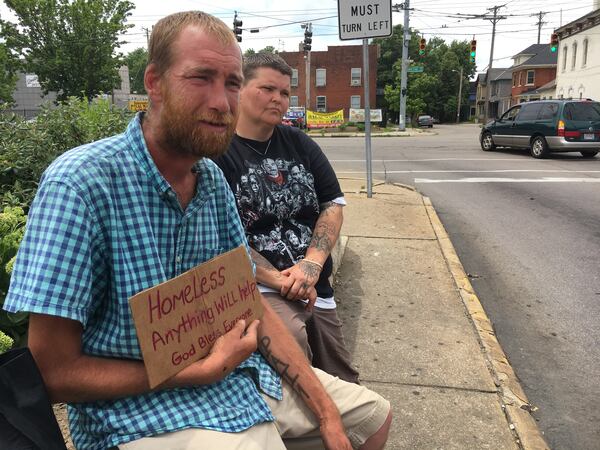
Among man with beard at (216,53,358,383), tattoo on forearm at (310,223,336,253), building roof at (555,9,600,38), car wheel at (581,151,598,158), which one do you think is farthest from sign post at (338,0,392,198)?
building roof at (555,9,600,38)

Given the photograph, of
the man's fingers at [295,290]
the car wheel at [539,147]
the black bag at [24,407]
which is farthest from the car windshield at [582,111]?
the black bag at [24,407]

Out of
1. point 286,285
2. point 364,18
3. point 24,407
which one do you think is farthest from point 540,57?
point 24,407

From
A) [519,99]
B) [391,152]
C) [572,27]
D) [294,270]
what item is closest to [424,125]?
[519,99]

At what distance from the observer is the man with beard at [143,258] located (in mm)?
1226

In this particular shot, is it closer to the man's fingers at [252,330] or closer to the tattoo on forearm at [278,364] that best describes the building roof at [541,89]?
the tattoo on forearm at [278,364]

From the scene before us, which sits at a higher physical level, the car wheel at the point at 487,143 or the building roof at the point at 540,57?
the building roof at the point at 540,57


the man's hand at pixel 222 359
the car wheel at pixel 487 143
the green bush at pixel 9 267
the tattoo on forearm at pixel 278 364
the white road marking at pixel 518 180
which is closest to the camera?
the man's hand at pixel 222 359

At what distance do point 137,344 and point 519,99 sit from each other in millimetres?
66781

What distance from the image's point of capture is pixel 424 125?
2173 inches

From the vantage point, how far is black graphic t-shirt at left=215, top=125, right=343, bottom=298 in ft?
Result: 8.38

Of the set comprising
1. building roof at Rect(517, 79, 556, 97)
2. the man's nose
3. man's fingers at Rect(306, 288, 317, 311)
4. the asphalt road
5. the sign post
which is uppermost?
building roof at Rect(517, 79, 556, 97)

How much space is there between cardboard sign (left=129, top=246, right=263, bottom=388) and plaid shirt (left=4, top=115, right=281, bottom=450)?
0.08 meters

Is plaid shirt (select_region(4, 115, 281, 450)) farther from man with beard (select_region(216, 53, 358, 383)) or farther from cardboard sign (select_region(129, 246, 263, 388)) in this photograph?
man with beard (select_region(216, 53, 358, 383))

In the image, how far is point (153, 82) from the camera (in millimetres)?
1445
